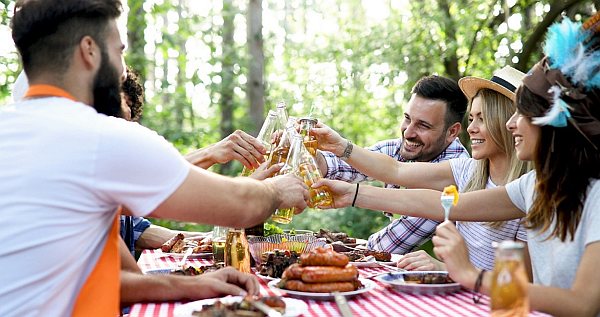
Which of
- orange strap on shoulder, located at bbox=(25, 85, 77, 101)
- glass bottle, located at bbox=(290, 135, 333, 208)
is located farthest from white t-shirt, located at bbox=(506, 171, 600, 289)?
orange strap on shoulder, located at bbox=(25, 85, 77, 101)

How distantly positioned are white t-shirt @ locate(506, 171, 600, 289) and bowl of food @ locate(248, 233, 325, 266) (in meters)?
0.90

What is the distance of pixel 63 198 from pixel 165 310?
540 mm

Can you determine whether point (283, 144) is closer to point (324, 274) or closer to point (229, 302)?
point (324, 274)

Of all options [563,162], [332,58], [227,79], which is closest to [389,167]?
[563,162]

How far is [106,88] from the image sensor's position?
2.09 meters

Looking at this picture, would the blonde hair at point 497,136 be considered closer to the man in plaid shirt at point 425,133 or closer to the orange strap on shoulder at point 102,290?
the man in plaid shirt at point 425,133

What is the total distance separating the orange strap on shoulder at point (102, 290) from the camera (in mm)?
1904

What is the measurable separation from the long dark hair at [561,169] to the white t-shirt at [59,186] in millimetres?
1269

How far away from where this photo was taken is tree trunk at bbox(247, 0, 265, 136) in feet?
39.3

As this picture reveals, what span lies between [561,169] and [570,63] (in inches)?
13.8

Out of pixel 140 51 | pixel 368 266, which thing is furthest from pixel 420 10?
pixel 368 266

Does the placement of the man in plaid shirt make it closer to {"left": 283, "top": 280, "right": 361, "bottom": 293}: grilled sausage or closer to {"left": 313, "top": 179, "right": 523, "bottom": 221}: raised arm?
{"left": 313, "top": 179, "right": 523, "bottom": 221}: raised arm

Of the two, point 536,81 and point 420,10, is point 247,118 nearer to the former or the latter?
point 420,10

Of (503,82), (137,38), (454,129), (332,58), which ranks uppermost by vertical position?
(332,58)
